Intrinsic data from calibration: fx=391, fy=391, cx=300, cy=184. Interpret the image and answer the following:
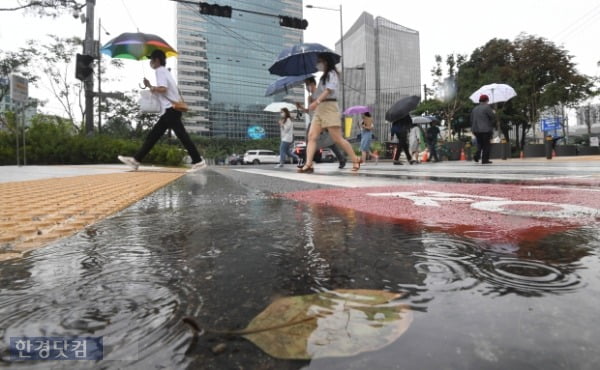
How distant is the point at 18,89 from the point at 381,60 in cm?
4401

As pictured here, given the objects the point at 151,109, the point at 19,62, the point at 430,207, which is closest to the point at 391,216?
the point at 430,207

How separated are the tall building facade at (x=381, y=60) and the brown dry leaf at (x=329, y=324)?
1727 inches

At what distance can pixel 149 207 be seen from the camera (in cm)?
244

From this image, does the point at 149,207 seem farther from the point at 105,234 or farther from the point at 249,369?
the point at 249,369

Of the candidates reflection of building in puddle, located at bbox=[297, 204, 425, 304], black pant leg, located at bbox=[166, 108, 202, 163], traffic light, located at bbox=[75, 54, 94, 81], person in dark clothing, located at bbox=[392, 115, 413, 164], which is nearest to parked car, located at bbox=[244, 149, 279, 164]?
person in dark clothing, located at bbox=[392, 115, 413, 164]

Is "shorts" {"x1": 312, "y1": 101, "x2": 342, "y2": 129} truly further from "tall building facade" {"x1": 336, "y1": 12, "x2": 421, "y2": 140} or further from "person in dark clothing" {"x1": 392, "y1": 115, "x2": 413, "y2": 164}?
"tall building facade" {"x1": 336, "y1": 12, "x2": 421, "y2": 140}

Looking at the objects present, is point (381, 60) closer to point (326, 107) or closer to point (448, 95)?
point (448, 95)

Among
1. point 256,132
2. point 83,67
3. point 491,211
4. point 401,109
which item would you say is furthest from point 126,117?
point 256,132

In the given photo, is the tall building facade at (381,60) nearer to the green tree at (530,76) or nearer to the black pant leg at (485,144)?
the green tree at (530,76)

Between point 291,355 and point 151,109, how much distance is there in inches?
279

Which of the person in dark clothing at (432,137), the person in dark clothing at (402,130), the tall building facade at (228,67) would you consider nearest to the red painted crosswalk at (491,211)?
the person in dark clothing at (402,130)

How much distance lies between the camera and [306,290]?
78cm

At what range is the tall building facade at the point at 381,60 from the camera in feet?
154

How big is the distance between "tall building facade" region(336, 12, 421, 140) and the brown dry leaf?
43.9 metres
